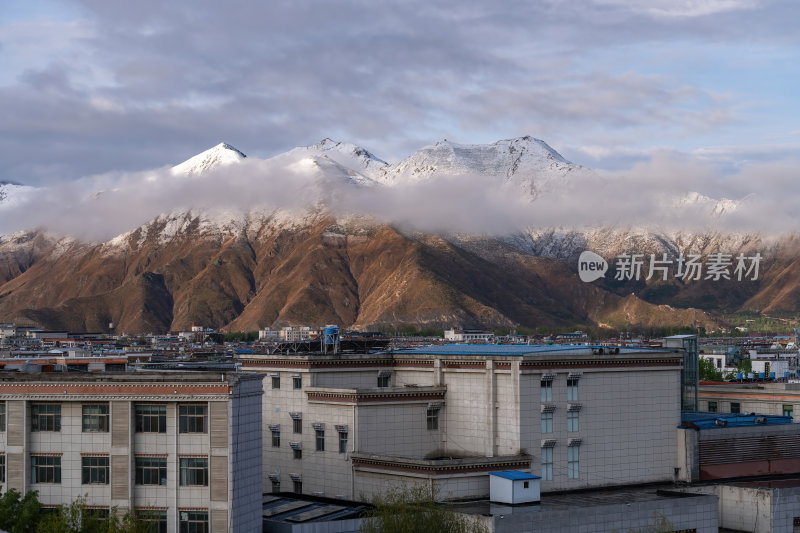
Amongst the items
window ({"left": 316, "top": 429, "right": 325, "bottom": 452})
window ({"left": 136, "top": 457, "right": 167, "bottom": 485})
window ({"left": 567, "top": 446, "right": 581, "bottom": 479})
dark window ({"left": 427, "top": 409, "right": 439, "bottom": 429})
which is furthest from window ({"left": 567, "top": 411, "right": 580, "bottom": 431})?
window ({"left": 136, "top": 457, "right": 167, "bottom": 485})

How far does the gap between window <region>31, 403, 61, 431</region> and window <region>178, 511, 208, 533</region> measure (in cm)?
726

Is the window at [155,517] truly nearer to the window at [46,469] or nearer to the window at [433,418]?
the window at [46,469]

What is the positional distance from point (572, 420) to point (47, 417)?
30.4 meters

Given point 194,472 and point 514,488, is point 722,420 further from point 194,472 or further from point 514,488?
point 194,472

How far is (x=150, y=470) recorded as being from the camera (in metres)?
50.8

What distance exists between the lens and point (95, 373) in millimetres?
52438

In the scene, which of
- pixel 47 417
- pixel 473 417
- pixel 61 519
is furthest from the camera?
pixel 473 417

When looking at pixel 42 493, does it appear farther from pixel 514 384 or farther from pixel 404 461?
pixel 514 384

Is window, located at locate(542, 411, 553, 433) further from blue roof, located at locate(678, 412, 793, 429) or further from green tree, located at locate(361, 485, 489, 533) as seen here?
green tree, located at locate(361, 485, 489, 533)

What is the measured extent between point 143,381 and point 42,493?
7005mm

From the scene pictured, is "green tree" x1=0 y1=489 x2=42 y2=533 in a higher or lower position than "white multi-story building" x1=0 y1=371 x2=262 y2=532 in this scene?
lower

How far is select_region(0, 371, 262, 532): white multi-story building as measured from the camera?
49906mm

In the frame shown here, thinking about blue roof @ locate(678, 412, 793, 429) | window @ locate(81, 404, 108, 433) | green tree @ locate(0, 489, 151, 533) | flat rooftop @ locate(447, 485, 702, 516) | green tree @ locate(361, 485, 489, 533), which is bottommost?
flat rooftop @ locate(447, 485, 702, 516)

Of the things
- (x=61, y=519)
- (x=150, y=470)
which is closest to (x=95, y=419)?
(x=150, y=470)
